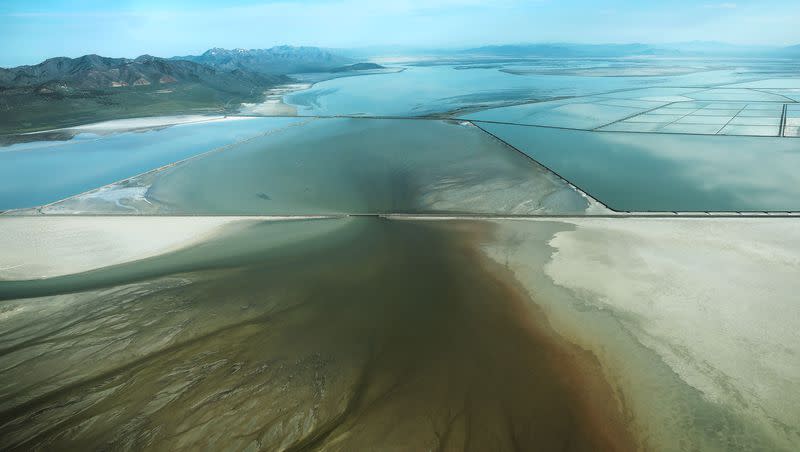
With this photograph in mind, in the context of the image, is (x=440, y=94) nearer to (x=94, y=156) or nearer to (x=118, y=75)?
(x=94, y=156)

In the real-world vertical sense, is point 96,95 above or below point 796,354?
above

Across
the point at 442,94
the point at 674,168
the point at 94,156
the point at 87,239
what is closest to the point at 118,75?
the point at 94,156

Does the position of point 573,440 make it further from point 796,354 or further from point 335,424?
point 796,354

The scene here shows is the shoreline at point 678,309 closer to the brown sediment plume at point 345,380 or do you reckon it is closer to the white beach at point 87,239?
the brown sediment plume at point 345,380

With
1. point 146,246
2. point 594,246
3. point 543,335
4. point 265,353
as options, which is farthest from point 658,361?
point 146,246

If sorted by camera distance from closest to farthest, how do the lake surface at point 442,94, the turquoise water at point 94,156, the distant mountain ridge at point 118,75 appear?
the turquoise water at point 94,156, the lake surface at point 442,94, the distant mountain ridge at point 118,75

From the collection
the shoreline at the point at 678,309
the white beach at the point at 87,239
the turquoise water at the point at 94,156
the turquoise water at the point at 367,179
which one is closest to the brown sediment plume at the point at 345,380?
the shoreline at the point at 678,309

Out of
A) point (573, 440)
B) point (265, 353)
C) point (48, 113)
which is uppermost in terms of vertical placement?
point (48, 113)
